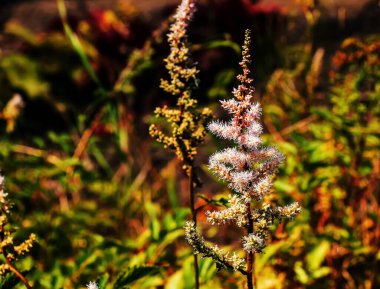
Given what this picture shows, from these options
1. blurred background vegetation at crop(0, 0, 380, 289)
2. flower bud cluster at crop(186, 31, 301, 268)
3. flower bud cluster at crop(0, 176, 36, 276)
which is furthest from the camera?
blurred background vegetation at crop(0, 0, 380, 289)

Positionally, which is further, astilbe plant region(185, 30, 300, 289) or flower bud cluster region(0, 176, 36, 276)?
flower bud cluster region(0, 176, 36, 276)

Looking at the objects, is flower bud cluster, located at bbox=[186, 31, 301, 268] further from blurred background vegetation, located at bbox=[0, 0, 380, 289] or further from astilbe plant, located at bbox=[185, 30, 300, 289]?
blurred background vegetation, located at bbox=[0, 0, 380, 289]

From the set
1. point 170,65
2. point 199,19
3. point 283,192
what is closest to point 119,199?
point 283,192

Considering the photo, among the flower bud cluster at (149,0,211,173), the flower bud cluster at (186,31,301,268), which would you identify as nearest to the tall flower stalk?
the flower bud cluster at (149,0,211,173)

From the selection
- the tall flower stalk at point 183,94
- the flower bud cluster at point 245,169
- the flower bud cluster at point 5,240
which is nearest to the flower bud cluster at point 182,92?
the tall flower stalk at point 183,94

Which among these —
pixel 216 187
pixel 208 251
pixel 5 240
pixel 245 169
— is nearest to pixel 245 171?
pixel 245 169
